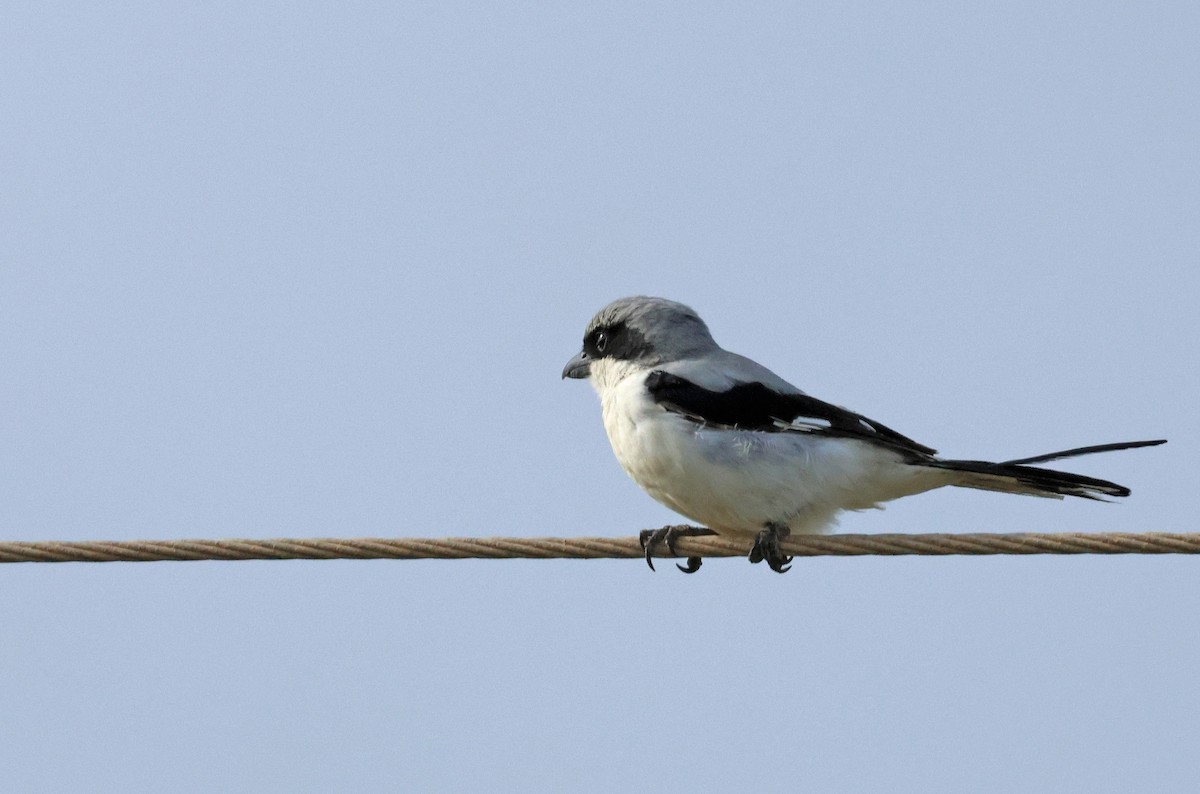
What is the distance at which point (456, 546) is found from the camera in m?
4.64

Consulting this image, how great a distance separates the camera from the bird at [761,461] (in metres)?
5.80

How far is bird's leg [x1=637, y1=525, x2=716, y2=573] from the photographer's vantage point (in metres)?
6.02

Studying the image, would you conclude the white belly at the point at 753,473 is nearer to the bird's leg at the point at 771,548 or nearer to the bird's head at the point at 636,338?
the bird's leg at the point at 771,548

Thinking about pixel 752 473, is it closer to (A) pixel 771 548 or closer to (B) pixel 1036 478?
(A) pixel 771 548

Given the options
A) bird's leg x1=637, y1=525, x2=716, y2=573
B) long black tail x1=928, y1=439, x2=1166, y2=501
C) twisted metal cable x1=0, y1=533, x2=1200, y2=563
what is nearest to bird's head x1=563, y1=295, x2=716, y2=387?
bird's leg x1=637, y1=525, x2=716, y2=573

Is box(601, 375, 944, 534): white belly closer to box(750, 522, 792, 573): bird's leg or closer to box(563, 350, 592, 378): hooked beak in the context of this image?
box(750, 522, 792, 573): bird's leg

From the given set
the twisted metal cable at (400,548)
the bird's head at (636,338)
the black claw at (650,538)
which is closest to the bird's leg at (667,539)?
the black claw at (650,538)

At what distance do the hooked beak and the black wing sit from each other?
0.86m

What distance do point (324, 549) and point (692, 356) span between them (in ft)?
8.16

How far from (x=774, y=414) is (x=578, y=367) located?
131cm

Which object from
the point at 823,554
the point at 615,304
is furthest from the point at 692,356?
the point at 823,554

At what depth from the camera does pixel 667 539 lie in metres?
6.05

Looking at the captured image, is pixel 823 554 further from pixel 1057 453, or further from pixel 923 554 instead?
pixel 1057 453

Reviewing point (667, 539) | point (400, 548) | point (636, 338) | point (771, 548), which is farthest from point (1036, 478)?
point (400, 548)
